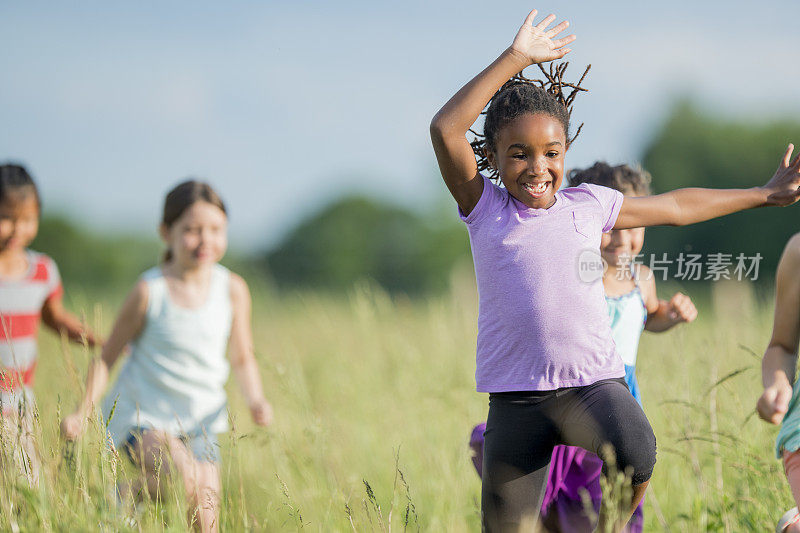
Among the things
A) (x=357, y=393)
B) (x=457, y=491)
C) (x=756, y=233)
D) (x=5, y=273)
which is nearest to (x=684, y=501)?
(x=457, y=491)

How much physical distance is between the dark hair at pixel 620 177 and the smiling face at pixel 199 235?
1925 millimetres

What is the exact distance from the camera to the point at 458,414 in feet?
16.0

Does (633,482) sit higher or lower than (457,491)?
higher

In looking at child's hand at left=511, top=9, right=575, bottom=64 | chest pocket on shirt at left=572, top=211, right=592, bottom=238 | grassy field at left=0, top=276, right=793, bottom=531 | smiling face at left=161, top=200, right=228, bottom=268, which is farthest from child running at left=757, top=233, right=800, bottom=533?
smiling face at left=161, top=200, right=228, bottom=268

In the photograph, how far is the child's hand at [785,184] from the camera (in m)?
2.96

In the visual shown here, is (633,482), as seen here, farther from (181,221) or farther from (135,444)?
(181,221)

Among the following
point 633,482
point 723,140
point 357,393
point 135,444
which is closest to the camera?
point 633,482

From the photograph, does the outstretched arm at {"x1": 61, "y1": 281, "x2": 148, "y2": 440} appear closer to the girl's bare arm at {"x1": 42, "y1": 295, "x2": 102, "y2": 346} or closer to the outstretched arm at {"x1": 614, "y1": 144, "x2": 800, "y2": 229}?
the girl's bare arm at {"x1": 42, "y1": 295, "x2": 102, "y2": 346}

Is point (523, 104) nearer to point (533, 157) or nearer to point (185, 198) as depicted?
point (533, 157)

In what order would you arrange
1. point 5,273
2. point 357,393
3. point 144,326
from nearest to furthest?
1. point 144,326
2. point 5,273
3. point 357,393

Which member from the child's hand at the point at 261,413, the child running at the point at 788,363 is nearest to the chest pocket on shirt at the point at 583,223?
the child running at the point at 788,363

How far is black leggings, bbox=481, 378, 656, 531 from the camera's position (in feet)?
8.36

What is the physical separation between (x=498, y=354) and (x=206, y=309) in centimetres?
210

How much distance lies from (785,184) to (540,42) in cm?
108
